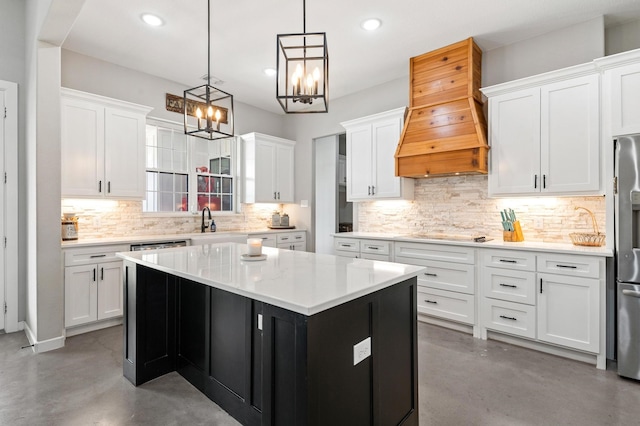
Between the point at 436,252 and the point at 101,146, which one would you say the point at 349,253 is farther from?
the point at 101,146

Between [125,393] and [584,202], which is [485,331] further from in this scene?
[125,393]

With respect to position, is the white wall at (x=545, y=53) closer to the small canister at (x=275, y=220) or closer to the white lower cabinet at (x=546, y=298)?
the white lower cabinet at (x=546, y=298)

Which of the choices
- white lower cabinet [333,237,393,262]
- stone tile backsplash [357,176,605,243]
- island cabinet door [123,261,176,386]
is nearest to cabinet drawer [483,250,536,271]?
stone tile backsplash [357,176,605,243]

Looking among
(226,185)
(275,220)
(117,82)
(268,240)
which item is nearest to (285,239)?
(268,240)

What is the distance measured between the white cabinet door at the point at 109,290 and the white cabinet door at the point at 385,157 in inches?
129

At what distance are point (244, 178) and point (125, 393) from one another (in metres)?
3.75

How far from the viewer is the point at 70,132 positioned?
11.8 feet

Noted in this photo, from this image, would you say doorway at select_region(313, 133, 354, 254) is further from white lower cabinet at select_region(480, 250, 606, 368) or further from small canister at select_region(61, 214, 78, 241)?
small canister at select_region(61, 214, 78, 241)

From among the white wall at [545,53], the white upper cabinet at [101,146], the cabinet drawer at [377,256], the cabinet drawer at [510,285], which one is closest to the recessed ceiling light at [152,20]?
the white upper cabinet at [101,146]

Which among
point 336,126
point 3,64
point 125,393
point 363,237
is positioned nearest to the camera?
point 125,393

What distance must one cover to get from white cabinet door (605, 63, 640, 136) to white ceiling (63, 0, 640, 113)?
73 centimetres

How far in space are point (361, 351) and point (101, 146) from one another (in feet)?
12.4

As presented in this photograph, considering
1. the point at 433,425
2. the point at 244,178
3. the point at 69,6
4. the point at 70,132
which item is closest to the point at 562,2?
the point at 433,425

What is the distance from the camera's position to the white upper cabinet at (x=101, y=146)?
142 inches
